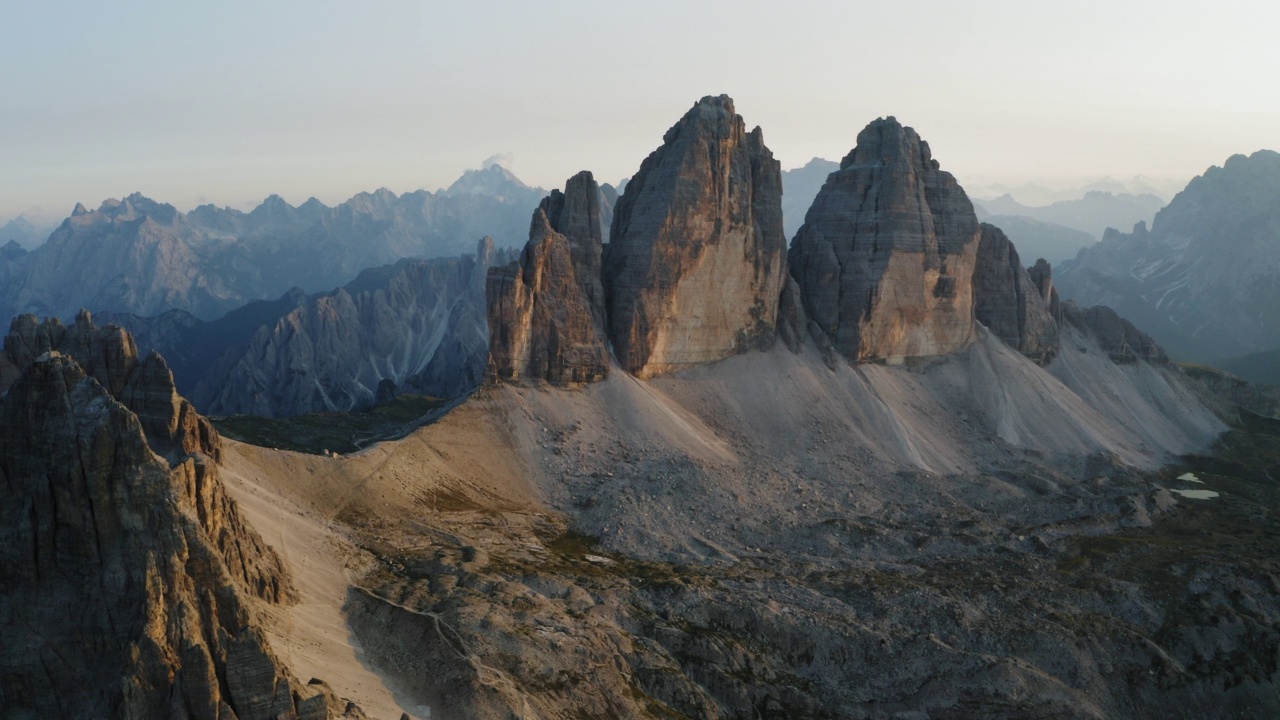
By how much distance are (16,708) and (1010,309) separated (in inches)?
5449

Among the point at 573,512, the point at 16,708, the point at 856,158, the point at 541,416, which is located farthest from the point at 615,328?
the point at 16,708

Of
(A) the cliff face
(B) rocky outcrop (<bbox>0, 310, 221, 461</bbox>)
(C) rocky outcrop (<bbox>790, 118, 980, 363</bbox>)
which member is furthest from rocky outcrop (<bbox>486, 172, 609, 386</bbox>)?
(A) the cliff face

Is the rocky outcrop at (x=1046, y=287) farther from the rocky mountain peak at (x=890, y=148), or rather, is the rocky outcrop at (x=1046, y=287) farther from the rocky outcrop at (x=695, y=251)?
the rocky outcrop at (x=695, y=251)

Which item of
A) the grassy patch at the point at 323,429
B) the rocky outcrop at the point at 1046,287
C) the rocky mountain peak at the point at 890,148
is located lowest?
the grassy patch at the point at 323,429

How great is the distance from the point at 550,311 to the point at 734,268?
26.2 metres

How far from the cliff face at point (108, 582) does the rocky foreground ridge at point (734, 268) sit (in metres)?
58.4

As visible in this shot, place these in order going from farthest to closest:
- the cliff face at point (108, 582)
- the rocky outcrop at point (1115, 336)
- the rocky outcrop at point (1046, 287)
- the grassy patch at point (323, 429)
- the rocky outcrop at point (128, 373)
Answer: the rocky outcrop at point (1115, 336) < the rocky outcrop at point (1046, 287) < the grassy patch at point (323, 429) < the rocky outcrop at point (128, 373) < the cliff face at point (108, 582)

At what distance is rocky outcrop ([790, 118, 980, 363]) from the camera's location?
4845 inches

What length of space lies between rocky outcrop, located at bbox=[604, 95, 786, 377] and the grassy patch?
27.6 metres

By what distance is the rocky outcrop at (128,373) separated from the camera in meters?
55.8

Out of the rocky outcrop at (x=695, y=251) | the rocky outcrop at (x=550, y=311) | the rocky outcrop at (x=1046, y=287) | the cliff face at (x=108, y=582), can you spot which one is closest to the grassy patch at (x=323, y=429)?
the rocky outcrop at (x=550, y=311)

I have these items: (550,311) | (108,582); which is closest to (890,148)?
(550,311)

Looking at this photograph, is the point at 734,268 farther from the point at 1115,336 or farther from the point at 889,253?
the point at 1115,336

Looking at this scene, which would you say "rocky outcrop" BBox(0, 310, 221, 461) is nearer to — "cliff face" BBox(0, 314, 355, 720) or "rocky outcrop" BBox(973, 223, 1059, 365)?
"cliff face" BBox(0, 314, 355, 720)
